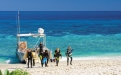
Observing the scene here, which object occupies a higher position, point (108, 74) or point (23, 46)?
point (23, 46)

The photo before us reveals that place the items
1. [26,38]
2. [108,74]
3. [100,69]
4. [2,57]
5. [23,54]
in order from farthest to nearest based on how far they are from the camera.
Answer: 1. [26,38]
2. [2,57]
3. [23,54]
4. [100,69]
5. [108,74]

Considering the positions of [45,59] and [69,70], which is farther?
[45,59]

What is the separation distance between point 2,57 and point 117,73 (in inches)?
573

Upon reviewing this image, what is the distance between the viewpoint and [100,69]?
17875 millimetres

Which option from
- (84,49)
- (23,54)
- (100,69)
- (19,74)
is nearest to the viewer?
(19,74)

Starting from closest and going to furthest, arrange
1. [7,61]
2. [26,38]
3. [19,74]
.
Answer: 1. [19,74]
2. [7,61]
3. [26,38]

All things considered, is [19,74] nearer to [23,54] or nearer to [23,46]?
[23,54]

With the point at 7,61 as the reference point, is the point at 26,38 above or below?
above

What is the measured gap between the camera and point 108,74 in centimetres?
1641

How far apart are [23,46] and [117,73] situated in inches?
468

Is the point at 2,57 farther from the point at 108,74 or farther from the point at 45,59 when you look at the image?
the point at 108,74

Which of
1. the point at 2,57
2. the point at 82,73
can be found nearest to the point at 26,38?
the point at 2,57

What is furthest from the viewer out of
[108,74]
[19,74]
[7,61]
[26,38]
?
[26,38]

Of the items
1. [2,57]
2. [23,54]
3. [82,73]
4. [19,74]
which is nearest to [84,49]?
[2,57]
